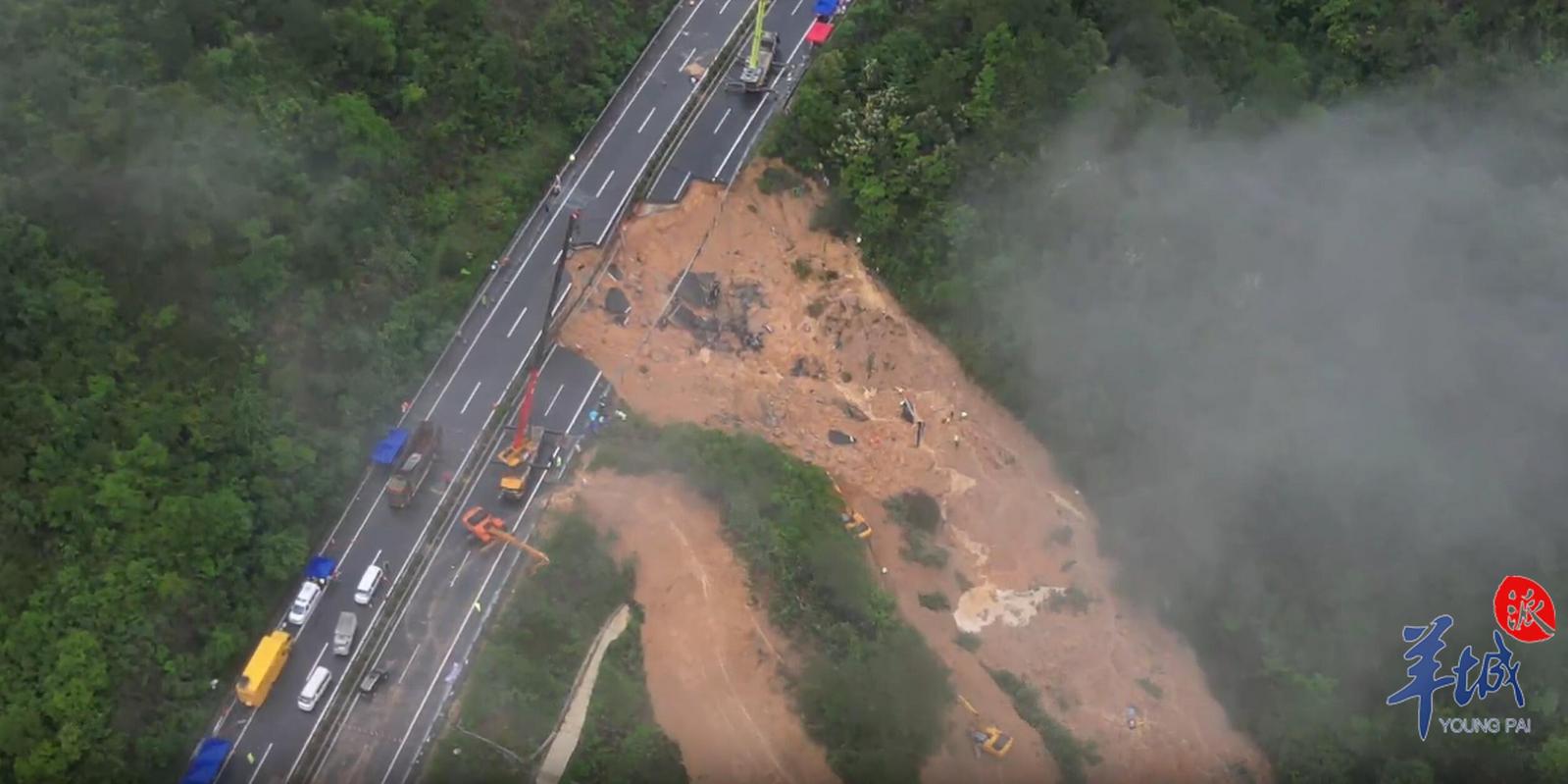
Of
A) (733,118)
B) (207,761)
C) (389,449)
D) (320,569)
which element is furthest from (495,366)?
(207,761)

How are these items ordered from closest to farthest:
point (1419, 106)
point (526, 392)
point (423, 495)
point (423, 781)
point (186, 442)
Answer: point (423, 781)
point (186, 442)
point (423, 495)
point (526, 392)
point (1419, 106)

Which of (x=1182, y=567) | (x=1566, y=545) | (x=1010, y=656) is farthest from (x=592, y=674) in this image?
(x=1566, y=545)

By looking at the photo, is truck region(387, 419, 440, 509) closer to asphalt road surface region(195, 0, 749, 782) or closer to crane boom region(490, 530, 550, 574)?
asphalt road surface region(195, 0, 749, 782)

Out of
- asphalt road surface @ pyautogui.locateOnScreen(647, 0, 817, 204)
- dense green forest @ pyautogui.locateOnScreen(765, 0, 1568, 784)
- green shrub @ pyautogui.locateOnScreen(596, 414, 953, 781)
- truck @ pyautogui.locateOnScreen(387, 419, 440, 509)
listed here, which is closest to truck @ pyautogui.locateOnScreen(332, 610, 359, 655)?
truck @ pyautogui.locateOnScreen(387, 419, 440, 509)

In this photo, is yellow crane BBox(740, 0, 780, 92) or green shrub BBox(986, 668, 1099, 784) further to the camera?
yellow crane BBox(740, 0, 780, 92)

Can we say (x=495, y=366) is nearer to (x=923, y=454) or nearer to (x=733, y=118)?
(x=733, y=118)

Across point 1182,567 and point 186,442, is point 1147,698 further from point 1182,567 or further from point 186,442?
point 186,442

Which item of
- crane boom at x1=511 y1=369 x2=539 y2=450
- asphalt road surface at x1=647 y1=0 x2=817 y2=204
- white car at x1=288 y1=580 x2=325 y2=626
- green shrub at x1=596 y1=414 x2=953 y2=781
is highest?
asphalt road surface at x1=647 y1=0 x2=817 y2=204
